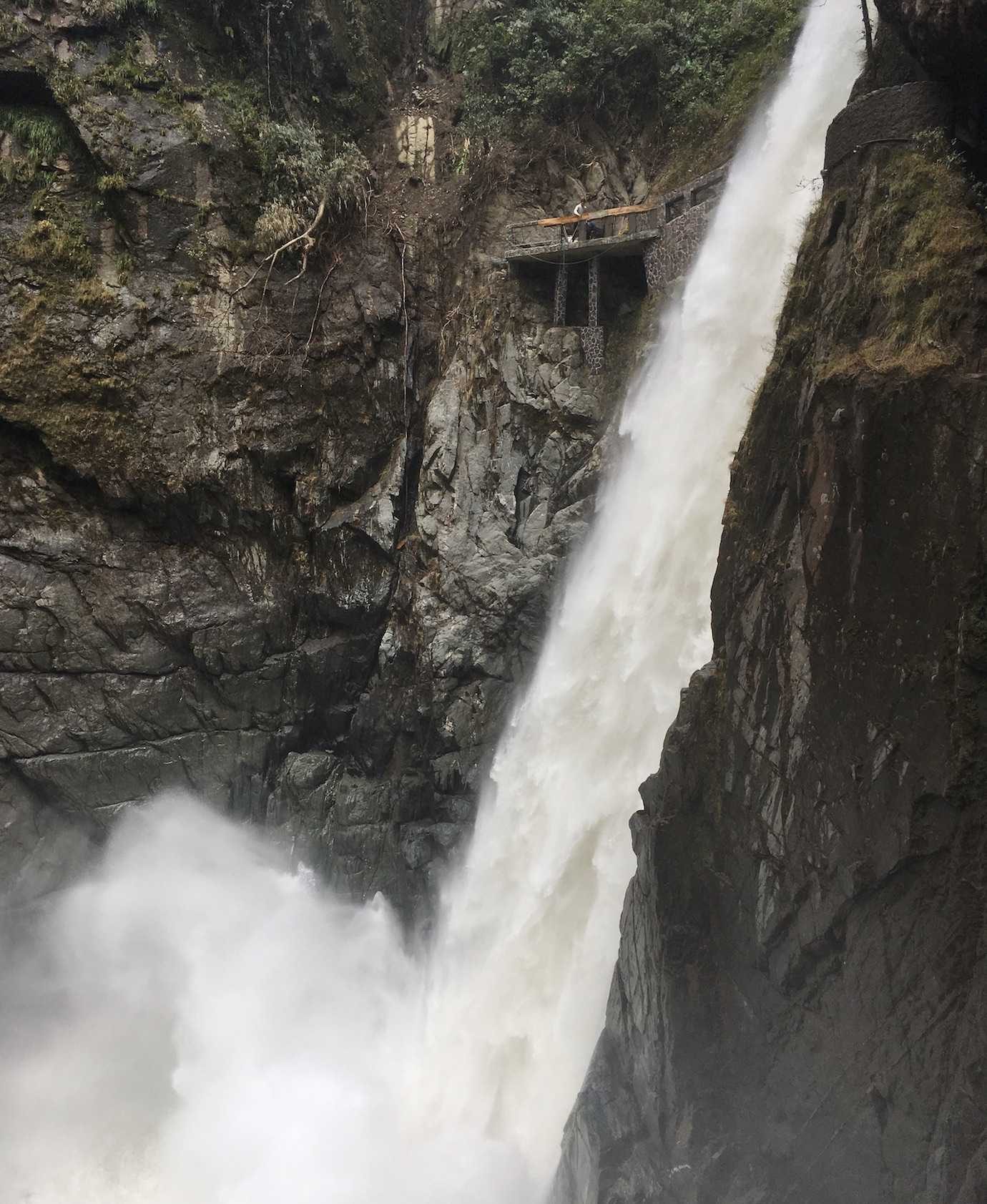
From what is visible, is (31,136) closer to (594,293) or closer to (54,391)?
(54,391)

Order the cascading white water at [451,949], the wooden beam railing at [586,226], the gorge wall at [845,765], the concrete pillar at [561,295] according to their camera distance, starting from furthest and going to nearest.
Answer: the concrete pillar at [561,295] → the wooden beam railing at [586,226] → the cascading white water at [451,949] → the gorge wall at [845,765]

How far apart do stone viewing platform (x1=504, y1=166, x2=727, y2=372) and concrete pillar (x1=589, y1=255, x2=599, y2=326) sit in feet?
0.04

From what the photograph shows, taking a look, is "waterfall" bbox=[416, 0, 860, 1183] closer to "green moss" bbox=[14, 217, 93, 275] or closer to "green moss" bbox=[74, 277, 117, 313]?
"green moss" bbox=[74, 277, 117, 313]

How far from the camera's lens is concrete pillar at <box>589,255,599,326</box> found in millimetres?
14555

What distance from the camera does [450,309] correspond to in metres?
16.0

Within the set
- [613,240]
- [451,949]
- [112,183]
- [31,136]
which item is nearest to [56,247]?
[112,183]

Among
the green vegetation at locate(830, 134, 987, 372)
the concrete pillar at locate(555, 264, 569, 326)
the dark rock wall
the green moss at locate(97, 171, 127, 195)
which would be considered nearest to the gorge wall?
the green vegetation at locate(830, 134, 987, 372)

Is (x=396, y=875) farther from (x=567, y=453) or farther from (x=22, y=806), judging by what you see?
(x=567, y=453)

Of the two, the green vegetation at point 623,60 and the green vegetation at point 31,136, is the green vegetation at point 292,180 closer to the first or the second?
the green vegetation at point 31,136

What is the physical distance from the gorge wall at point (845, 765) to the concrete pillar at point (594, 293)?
23.2 feet

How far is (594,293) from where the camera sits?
1458 cm

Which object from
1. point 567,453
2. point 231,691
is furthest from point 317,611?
point 567,453

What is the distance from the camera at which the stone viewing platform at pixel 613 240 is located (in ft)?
43.6

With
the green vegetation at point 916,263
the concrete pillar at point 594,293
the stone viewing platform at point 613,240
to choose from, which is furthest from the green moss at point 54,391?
the green vegetation at point 916,263
